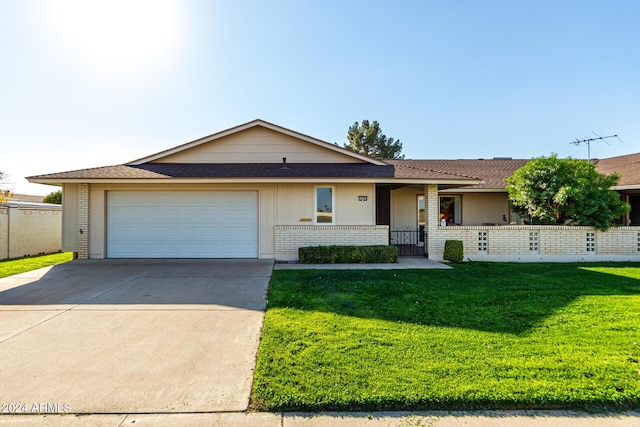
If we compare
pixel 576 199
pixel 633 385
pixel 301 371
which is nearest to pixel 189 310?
pixel 301 371

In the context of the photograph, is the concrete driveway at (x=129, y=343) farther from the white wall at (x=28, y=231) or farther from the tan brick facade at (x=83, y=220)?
the white wall at (x=28, y=231)

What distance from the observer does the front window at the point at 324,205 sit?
11672mm

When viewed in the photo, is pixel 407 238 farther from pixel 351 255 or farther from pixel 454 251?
pixel 351 255

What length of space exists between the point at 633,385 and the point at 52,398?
17.7ft

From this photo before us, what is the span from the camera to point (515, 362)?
3.38 meters

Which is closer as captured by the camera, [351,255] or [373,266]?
[373,266]

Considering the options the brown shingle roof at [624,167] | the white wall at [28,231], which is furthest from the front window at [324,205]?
the brown shingle roof at [624,167]

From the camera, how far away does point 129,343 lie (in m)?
4.09

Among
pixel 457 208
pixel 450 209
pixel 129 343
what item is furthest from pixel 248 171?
pixel 457 208

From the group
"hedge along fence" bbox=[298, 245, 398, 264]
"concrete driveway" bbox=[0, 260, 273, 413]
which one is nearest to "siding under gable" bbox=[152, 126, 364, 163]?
"hedge along fence" bbox=[298, 245, 398, 264]

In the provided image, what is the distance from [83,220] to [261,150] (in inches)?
274

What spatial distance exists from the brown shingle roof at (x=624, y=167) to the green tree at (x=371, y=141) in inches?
854

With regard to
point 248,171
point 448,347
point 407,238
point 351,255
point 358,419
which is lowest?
point 358,419

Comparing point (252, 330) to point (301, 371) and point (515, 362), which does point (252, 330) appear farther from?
point (515, 362)
